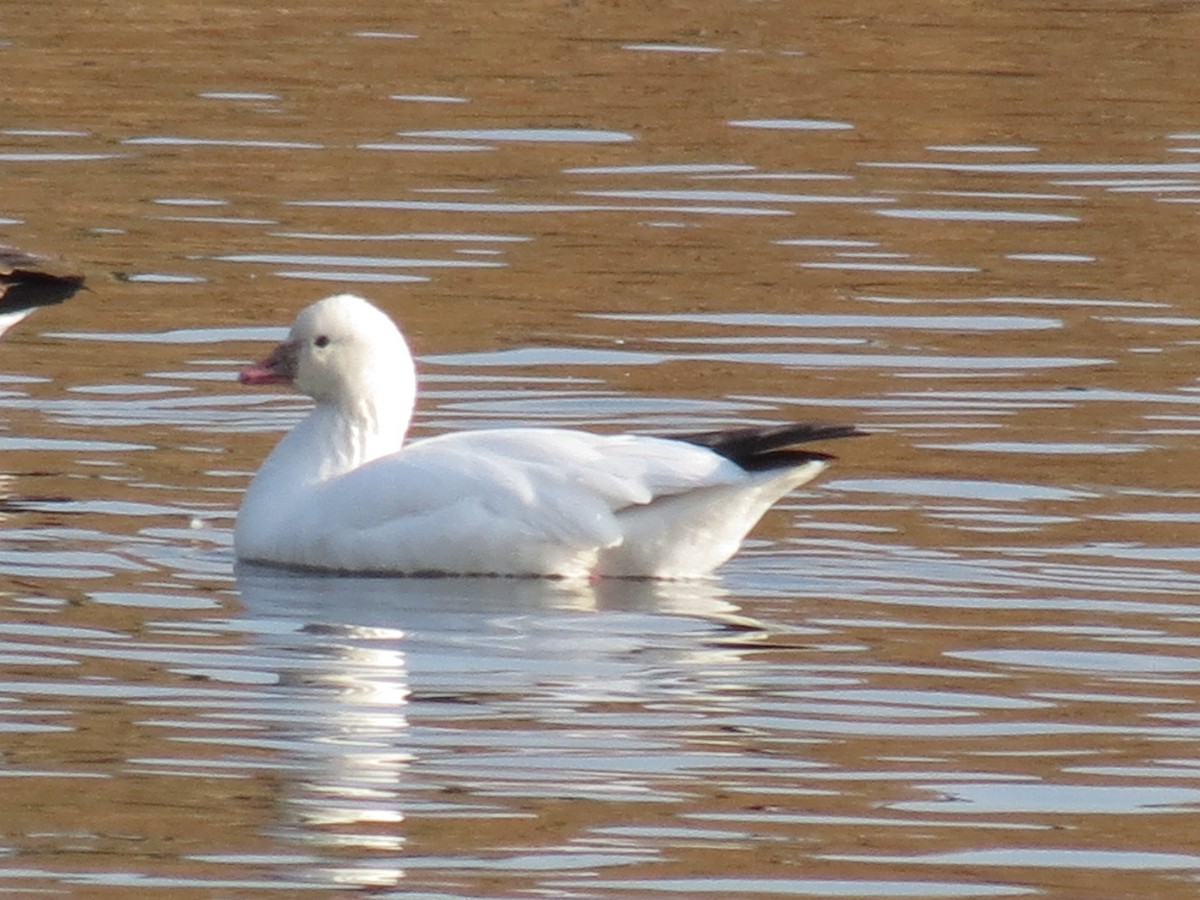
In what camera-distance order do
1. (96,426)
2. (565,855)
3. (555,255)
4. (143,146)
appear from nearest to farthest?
(565,855)
(96,426)
(555,255)
(143,146)

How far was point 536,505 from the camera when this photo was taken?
879cm

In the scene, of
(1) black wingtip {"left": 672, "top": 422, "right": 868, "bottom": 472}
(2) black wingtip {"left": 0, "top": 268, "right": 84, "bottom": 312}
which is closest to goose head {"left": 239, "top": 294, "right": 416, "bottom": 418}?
(1) black wingtip {"left": 672, "top": 422, "right": 868, "bottom": 472}

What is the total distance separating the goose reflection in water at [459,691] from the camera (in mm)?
6512

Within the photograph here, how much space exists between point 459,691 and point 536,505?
1.33 meters

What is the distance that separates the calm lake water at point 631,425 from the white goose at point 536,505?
0.10 m

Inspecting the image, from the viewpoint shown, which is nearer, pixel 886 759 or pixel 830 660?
pixel 886 759

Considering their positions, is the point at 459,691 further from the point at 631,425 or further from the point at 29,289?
the point at 29,289

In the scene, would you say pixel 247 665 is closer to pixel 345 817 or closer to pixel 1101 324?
pixel 345 817

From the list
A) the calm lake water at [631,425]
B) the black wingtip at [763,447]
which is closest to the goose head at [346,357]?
the calm lake water at [631,425]

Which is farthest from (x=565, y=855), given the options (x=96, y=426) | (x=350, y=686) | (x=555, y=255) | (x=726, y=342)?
(x=555, y=255)

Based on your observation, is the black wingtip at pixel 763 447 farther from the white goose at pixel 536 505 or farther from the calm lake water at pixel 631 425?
the calm lake water at pixel 631 425

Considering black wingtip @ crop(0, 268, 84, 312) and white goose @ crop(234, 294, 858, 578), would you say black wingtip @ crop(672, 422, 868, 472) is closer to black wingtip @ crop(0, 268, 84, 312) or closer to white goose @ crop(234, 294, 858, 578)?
white goose @ crop(234, 294, 858, 578)

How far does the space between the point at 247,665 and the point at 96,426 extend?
2.97 m

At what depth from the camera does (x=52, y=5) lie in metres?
20.2
